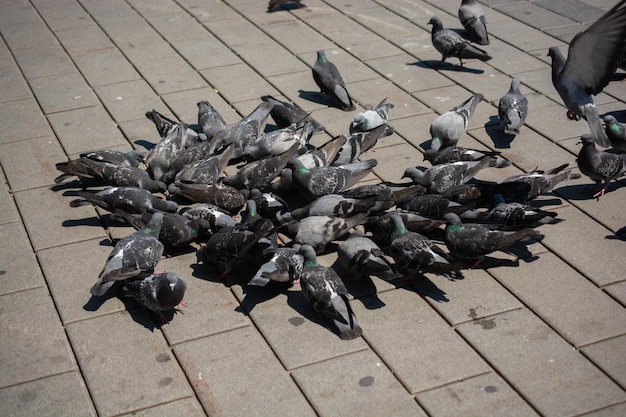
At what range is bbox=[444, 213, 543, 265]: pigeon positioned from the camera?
6180 mm

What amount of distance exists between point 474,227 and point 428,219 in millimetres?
Answer: 408

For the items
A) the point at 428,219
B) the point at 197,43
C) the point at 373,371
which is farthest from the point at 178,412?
the point at 197,43

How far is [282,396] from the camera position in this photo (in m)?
5.09

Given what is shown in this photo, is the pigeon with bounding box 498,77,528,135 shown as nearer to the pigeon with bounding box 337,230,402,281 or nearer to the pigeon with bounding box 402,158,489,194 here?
the pigeon with bounding box 402,158,489,194

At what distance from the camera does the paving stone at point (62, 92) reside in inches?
363

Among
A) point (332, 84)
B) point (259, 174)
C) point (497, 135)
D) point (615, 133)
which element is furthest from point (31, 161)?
point (615, 133)

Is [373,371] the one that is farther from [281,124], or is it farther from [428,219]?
[281,124]

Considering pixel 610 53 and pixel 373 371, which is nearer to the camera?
pixel 373 371

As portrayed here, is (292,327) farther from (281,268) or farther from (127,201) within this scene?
(127,201)

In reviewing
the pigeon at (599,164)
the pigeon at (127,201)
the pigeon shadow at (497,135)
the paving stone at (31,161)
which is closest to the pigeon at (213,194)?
the pigeon at (127,201)

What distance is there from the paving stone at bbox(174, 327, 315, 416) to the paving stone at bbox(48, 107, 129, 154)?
11.7 ft

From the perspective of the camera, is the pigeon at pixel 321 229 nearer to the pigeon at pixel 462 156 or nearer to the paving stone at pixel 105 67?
the pigeon at pixel 462 156

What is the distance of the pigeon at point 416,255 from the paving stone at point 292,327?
807mm

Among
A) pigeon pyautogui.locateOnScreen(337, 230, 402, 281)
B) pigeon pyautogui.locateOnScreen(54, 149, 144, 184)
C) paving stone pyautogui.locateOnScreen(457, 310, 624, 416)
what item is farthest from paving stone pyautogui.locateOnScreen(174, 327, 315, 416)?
pigeon pyautogui.locateOnScreen(54, 149, 144, 184)
